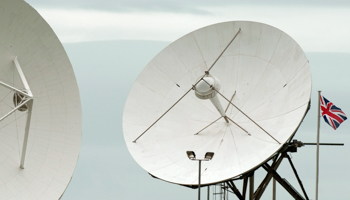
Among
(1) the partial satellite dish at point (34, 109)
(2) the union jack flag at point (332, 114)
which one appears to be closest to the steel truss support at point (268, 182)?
(2) the union jack flag at point (332, 114)

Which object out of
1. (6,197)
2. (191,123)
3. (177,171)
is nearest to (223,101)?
(191,123)

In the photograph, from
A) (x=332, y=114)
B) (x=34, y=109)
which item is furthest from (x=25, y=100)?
(x=332, y=114)

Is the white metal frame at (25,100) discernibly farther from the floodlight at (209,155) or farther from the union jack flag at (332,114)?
the union jack flag at (332,114)

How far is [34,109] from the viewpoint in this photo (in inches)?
2271

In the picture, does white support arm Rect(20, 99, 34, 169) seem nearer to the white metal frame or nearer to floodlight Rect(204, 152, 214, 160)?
the white metal frame

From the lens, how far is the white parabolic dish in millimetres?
59719

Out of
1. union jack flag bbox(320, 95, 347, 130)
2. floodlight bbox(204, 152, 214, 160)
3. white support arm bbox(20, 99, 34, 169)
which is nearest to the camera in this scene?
white support arm bbox(20, 99, 34, 169)

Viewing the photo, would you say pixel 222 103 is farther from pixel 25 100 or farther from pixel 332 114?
pixel 25 100

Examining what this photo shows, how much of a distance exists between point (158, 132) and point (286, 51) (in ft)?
32.8

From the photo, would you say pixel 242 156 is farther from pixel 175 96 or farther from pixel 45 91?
pixel 45 91

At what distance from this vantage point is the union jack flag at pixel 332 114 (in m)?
62.8

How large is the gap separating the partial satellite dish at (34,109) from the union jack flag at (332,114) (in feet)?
52.6

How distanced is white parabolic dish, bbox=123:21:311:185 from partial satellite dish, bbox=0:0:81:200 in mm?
6681

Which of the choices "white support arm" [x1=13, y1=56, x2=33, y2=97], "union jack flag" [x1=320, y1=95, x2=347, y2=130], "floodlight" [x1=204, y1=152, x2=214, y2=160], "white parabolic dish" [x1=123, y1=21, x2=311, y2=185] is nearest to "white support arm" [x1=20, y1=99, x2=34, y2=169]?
"white support arm" [x1=13, y1=56, x2=33, y2=97]
